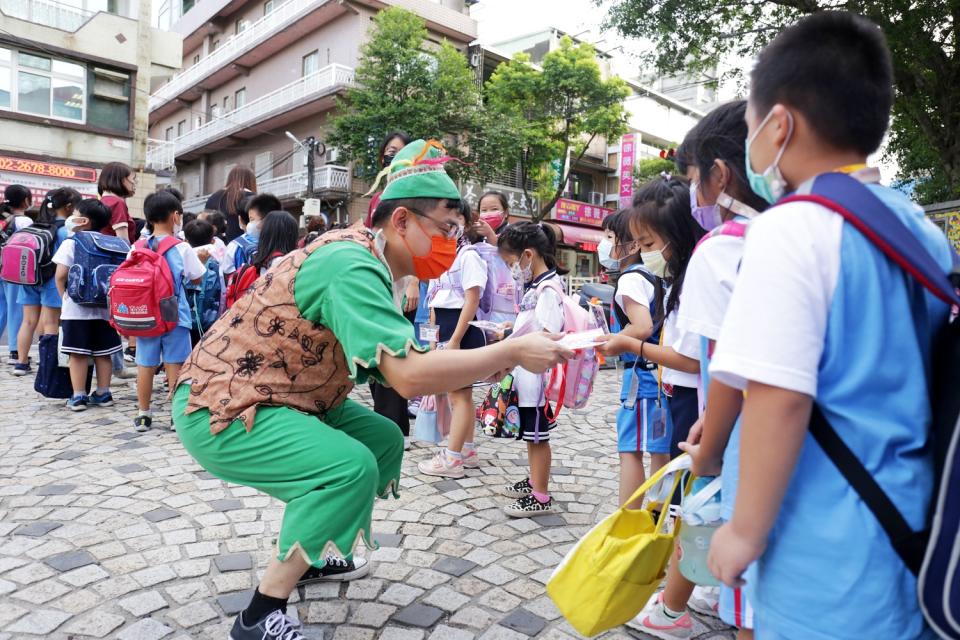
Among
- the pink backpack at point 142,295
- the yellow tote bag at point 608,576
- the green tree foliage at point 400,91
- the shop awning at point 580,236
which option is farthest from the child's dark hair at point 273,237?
the shop awning at point 580,236

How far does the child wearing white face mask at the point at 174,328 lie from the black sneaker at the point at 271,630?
344cm

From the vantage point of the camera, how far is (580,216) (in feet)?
95.7

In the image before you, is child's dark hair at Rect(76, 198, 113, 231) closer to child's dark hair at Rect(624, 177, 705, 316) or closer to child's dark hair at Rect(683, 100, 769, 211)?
child's dark hair at Rect(624, 177, 705, 316)

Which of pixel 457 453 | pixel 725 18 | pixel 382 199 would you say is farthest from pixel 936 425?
pixel 725 18

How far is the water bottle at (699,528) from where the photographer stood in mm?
1521

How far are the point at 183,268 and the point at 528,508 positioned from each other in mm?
3542

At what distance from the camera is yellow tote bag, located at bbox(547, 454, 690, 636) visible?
5.31ft

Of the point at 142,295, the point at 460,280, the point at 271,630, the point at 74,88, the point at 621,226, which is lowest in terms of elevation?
the point at 271,630

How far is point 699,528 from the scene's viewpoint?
1.62 meters

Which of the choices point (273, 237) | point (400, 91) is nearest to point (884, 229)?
point (273, 237)

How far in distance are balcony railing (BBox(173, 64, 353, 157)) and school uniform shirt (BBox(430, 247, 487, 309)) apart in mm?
18607

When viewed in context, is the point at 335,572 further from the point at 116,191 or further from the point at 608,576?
the point at 116,191

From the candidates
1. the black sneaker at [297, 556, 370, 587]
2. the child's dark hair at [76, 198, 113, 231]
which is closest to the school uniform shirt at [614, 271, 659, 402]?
the black sneaker at [297, 556, 370, 587]

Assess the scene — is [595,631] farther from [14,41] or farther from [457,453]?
[14,41]
